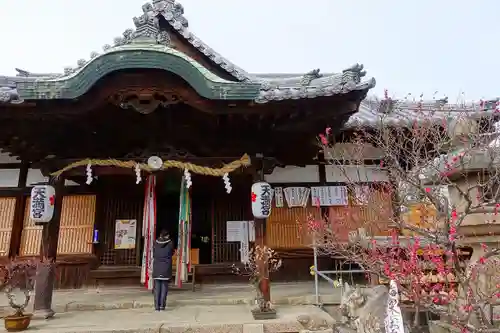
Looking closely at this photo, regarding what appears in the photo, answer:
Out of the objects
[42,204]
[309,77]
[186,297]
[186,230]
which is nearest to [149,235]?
[186,230]

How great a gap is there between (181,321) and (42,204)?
3562 mm

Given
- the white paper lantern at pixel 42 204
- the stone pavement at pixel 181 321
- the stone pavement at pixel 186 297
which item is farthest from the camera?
the stone pavement at pixel 186 297

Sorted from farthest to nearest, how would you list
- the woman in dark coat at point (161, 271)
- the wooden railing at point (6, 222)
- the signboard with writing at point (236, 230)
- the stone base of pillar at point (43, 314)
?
1. the signboard with writing at point (236, 230)
2. the wooden railing at point (6, 222)
3. the woman in dark coat at point (161, 271)
4. the stone base of pillar at point (43, 314)

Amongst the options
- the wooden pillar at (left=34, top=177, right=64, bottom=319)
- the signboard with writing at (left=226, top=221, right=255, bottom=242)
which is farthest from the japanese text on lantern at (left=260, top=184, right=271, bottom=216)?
the wooden pillar at (left=34, top=177, right=64, bottom=319)

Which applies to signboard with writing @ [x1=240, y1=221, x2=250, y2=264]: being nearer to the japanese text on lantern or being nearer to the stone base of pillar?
the japanese text on lantern

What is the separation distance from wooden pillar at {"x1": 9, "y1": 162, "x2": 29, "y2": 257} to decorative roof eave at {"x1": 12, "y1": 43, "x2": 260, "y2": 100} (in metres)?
4.63

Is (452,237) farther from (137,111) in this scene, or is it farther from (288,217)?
(288,217)

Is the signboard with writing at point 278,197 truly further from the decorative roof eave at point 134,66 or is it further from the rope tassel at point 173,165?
the decorative roof eave at point 134,66

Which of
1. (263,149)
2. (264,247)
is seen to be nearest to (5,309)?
(264,247)

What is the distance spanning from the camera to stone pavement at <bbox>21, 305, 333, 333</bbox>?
5191 mm

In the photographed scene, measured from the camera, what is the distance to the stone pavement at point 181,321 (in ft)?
17.0

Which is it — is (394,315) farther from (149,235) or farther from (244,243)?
(244,243)

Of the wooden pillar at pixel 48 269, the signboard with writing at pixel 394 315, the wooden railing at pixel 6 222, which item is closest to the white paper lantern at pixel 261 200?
the signboard with writing at pixel 394 315

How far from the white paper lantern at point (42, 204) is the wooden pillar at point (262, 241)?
13.2 feet
